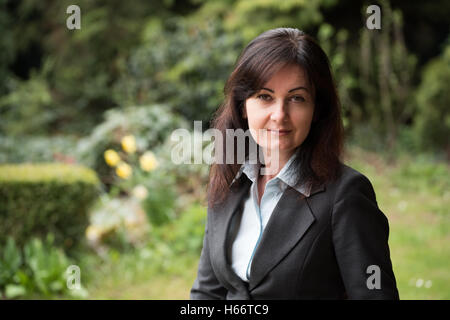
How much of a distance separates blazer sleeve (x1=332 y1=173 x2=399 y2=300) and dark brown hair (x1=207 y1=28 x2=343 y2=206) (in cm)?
11

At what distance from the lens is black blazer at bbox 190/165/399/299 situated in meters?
1.43

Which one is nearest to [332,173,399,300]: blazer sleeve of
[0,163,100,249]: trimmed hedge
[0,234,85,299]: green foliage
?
[0,234,85,299]: green foliage

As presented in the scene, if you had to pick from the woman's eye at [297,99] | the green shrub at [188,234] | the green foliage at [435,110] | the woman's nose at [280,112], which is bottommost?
the green shrub at [188,234]

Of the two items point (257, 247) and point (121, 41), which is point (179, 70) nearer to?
point (121, 41)

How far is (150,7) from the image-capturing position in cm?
942

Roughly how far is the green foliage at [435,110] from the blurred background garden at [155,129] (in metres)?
0.02

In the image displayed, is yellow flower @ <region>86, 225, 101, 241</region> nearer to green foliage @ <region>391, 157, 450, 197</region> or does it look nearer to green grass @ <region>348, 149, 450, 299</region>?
green grass @ <region>348, 149, 450, 299</region>

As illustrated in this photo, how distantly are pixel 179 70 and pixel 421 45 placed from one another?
202 inches

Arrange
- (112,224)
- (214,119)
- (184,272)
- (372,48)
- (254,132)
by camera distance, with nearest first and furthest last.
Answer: (254,132), (214,119), (184,272), (112,224), (372,48)

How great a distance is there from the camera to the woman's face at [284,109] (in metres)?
1.50

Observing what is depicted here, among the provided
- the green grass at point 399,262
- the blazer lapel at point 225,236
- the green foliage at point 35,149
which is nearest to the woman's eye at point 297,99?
the blazer lapel at point 225,236

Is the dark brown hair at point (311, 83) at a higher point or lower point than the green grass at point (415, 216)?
higher

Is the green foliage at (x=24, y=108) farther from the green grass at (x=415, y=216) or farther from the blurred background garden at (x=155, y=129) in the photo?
the green grass at (x=415, y=216)

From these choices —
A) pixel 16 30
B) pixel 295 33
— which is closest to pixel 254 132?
pixel 295 33
